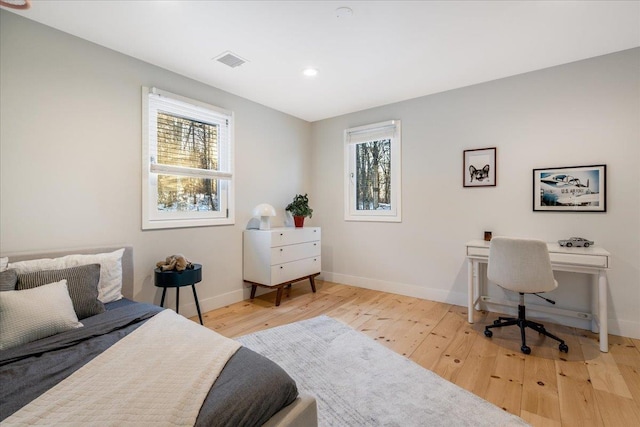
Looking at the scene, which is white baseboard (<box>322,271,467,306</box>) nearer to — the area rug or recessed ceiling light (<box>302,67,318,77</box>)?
the area rug

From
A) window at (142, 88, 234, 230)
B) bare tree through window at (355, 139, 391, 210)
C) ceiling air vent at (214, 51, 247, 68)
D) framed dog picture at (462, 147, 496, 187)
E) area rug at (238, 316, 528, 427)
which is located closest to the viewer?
area rug at (238, 316, 528, 427)

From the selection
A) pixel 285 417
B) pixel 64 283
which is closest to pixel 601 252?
pixel 285 417

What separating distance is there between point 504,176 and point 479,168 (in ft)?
0.85

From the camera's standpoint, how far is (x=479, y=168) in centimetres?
322

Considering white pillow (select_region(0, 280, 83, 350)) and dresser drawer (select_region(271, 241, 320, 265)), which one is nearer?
white pillow (select_region(0, 280, 83, 350))

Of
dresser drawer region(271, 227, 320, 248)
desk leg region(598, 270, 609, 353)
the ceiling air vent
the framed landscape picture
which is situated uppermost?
the ceiling air vent

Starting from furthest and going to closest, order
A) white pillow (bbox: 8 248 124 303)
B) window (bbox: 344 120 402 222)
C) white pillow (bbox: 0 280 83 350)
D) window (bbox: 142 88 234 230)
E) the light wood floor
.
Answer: window (bbox: 344 120 402 222) < window (bbox: 142 88 234 230) < white pillow (bbox: 8 248 124 303) < the light wood floor < white pillow (bbox: 0 280 83 350)

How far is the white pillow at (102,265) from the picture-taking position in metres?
1.89

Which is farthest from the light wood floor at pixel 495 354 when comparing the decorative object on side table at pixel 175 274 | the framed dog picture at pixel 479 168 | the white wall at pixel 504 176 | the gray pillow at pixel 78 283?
the framed dog picture at pixel 479 168

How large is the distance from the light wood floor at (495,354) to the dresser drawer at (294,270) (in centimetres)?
30

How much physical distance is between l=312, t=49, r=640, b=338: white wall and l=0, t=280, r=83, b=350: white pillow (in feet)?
10.7

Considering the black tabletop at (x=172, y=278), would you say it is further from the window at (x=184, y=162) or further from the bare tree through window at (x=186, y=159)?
the bare tree through window at (x=186, y=159)

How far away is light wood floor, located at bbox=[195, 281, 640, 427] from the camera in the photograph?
168 centimetres

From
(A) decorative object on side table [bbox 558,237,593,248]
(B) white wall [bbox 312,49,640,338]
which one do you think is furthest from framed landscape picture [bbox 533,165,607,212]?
(A) decorative object on side table [bbox 558,237,593,248]
